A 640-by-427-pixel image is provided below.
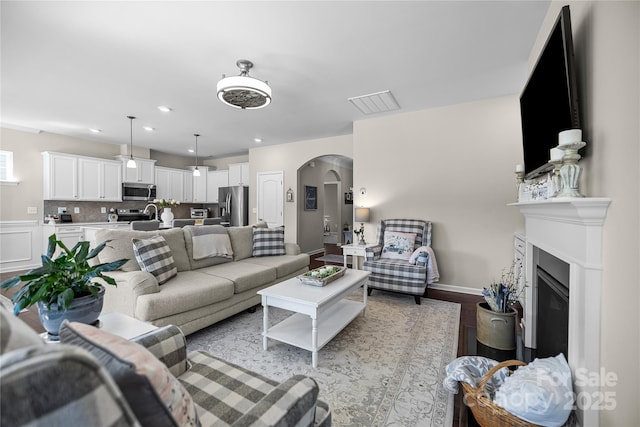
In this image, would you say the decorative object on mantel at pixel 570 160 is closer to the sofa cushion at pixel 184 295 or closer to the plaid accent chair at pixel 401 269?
the plaid accent chair at pixel 401 269

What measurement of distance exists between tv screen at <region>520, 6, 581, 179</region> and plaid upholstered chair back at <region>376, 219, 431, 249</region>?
5.55ft

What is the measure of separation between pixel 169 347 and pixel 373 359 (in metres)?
1.51

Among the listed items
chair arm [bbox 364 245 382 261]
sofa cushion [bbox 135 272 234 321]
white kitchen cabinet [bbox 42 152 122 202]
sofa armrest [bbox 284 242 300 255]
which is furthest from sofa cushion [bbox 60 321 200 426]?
white kitchen cabinet [bbox 42 152 122 202]

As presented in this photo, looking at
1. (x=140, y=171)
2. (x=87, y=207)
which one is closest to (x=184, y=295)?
(x=87, y=207)

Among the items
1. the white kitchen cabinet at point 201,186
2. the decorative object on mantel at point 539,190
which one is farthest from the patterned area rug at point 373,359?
the white kitchen cabinet at point 201,186

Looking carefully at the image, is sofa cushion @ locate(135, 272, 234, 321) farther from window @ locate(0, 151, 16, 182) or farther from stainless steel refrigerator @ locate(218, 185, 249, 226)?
window @ locate(0, 151, 16, 182)

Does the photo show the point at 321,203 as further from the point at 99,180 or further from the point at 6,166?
the point at 6,166

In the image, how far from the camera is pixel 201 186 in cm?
746

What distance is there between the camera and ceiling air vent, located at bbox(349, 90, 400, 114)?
3508 mm

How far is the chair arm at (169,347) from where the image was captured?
117cm

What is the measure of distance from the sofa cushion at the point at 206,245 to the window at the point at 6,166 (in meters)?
4.03

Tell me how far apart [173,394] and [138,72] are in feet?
10.8

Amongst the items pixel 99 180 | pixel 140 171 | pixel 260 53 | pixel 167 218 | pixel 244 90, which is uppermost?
pixel 260 53

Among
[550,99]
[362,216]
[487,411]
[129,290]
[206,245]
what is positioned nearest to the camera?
[487,411]
